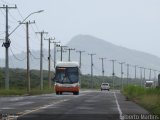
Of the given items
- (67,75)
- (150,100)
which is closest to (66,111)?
(150,100)

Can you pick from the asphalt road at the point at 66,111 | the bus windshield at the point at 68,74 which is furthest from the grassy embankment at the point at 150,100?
the bus windshield at the point at 68,74

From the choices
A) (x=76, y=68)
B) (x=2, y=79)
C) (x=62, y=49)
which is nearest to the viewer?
(x=76, y=68)

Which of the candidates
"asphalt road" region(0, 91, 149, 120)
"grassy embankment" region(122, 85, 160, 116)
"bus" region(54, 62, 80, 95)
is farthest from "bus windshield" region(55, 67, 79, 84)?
"asphalt road" region(0, 91, 149, 120)

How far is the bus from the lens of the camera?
64625 millimetres

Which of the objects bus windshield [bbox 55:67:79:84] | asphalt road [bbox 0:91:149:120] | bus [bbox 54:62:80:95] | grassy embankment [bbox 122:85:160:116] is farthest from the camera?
bus windshield [bbox 55:67:79:84]

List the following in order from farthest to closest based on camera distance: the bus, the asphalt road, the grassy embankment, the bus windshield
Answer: the bus windshield → the bus → the grassy embankment → the asphalt road

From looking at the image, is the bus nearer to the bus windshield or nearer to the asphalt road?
the bus windshield

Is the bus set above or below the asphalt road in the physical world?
above

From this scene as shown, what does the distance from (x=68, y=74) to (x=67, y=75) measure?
5.8 inches

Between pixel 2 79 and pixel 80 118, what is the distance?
97222 millimetres

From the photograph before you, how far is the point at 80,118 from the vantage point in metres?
25.3

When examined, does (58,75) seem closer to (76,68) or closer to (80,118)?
(76,68)

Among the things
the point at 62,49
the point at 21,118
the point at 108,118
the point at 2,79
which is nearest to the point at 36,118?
the point at 21,118

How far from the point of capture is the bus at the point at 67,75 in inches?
2544
